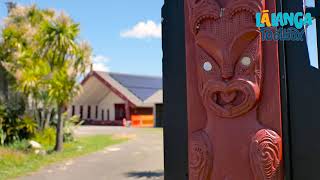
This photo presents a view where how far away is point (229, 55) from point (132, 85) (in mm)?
35644

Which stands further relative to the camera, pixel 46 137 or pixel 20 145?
pixel 46 137

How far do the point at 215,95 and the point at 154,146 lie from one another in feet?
47.7

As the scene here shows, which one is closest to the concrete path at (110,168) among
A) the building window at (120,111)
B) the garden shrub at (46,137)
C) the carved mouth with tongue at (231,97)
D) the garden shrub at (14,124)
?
the garden shrub at (46,137)

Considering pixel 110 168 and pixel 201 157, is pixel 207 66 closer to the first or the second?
pixel 201 157

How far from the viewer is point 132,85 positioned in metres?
38.0

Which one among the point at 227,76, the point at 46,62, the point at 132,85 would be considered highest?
the point at 132,85

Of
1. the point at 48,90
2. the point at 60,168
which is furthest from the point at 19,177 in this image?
the point at 48,90

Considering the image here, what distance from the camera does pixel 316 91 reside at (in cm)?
238

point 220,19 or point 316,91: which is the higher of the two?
point 220,19

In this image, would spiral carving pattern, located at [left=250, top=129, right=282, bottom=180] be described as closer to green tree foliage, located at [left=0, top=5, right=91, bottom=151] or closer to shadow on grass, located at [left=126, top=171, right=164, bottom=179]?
shadow on grass, located at [left=126, top=171, right=164, bottom=179]

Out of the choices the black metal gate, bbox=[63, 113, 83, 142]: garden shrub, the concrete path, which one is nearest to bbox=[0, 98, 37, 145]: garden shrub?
bbox=[63, 113, 83, 142]: garden shrub

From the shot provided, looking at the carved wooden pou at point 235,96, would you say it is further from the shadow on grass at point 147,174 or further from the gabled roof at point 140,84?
the gabled roof at point 140,84

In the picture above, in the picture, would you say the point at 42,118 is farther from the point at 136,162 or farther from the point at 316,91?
the point at 316,91

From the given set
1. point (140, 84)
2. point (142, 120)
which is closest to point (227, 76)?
point (142, 120)
